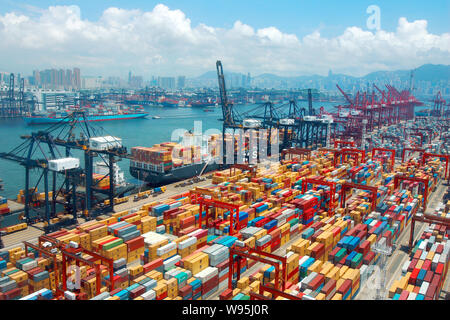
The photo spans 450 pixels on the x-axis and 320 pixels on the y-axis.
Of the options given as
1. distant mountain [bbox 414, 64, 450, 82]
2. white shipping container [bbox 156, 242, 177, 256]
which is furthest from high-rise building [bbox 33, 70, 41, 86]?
white shipping container [bbox 156, 242, 177, 256]

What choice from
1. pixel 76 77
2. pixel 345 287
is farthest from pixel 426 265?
pixel 76 77

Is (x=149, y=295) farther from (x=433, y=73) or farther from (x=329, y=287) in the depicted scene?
(x=433, y=73)

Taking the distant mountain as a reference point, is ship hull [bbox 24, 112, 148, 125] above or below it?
below

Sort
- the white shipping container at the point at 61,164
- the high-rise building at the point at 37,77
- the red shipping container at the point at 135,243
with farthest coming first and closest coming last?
the high-rise building at the point at 37,77 → the white shipping container at the point at 61,164 → the red shipping container at the point at 135,243

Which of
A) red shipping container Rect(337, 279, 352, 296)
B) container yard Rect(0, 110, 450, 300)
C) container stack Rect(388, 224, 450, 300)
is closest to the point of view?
container stack Rect(388, 224, 450, 300)

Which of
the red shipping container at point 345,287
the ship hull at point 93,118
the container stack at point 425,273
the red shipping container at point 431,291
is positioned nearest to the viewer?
the red shipping container at point 431,291

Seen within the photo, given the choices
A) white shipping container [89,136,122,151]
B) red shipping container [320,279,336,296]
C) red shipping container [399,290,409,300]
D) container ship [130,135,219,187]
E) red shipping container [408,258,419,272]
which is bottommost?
red shipping container [320,279,336,296]

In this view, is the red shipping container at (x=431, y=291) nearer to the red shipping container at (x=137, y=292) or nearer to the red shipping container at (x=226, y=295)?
the red shipping container at (x=226, y=295)

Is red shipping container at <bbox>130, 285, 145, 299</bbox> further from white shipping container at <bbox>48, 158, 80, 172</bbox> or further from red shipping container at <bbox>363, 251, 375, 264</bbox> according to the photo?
white shipping container at <bbox>48, 158, 80, 172</bbox>

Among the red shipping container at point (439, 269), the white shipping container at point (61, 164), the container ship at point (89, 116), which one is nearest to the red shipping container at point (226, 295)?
the red shipping container at point (439, 269)
